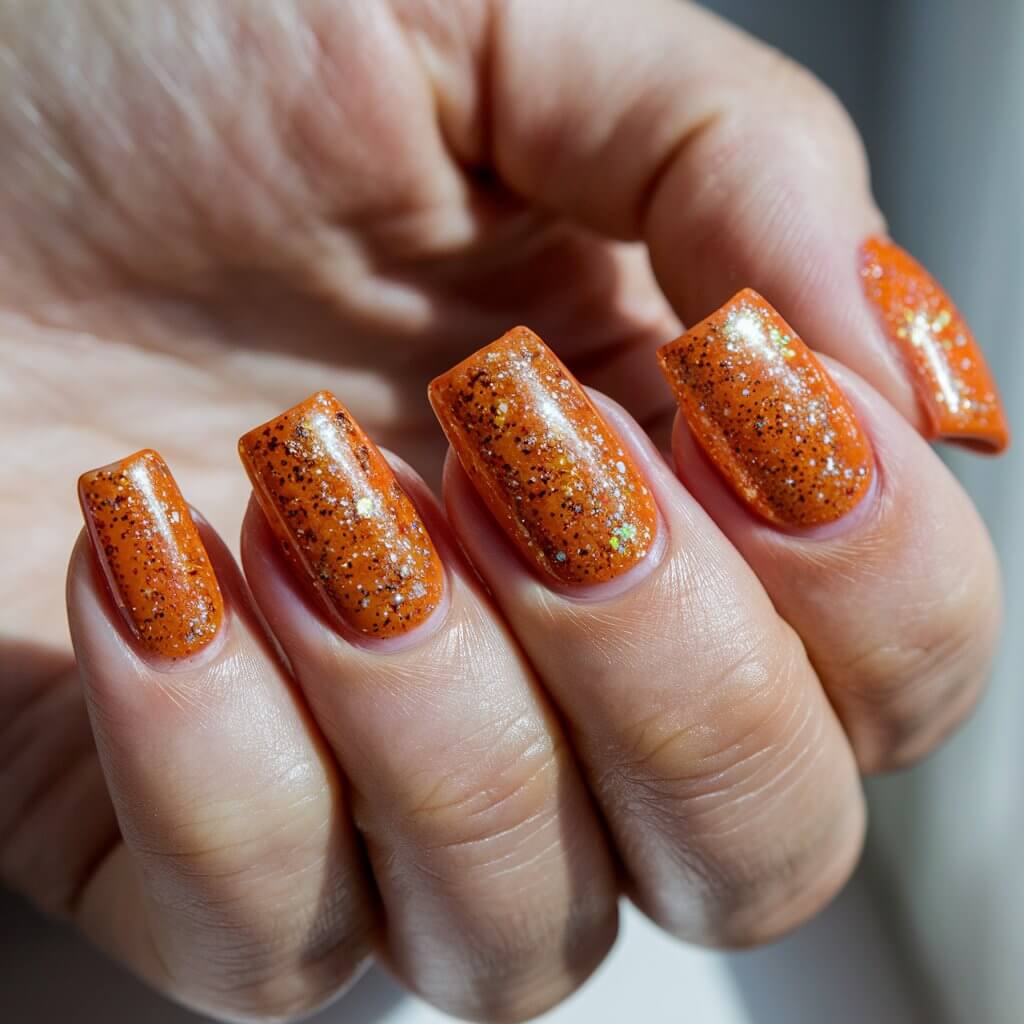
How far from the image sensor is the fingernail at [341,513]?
502 millimetres

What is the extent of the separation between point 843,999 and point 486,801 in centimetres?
54

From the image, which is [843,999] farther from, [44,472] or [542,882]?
[44,472]

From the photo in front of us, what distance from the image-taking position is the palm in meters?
0.73

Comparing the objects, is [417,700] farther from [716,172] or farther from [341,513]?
[716,172]

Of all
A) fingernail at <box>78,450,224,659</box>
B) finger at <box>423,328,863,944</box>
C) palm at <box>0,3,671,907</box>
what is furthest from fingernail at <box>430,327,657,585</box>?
palm at <box>0,3,671,907</box>

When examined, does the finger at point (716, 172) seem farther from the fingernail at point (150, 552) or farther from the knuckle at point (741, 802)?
the fingernail at point (150, 552)

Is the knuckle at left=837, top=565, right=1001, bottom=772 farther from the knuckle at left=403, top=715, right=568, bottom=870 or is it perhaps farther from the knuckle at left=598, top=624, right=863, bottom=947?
the knuckle at left=403, top=715, right=568, bottom=870

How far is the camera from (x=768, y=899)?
24.5 inches

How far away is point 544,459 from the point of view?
516 millimetres

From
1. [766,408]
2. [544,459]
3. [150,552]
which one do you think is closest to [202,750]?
[150,552]

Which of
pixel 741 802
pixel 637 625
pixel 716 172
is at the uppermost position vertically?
pixel 716 172

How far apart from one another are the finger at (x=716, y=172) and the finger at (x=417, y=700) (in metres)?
0.29

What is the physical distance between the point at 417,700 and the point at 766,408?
0.25 m

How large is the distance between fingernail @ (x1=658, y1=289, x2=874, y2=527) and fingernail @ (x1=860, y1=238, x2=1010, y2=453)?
98 mm
